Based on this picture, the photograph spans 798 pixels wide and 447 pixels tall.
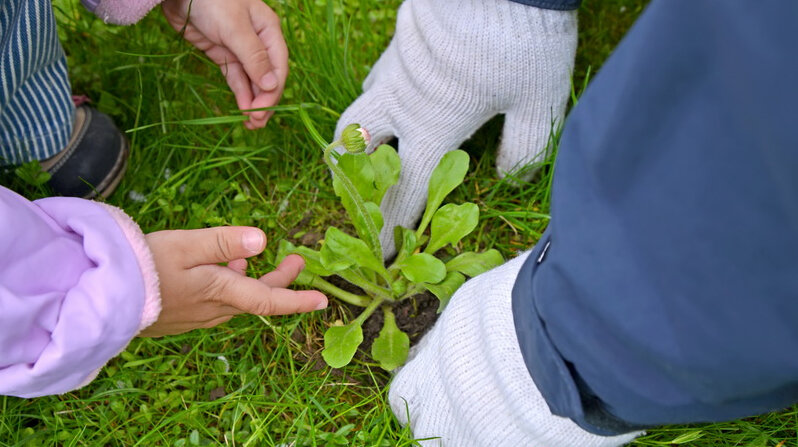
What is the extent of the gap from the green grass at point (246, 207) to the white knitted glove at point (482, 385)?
11 cm

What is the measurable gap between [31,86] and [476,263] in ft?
3.37

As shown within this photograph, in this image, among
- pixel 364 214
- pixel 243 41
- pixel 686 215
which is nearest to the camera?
pixel 686 215

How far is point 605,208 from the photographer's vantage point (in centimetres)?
72

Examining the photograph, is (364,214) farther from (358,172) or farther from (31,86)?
(31,86)

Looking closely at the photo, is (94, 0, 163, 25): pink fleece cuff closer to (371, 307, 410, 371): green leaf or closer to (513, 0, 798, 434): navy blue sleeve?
(371, 307, 410, 371): green leaf

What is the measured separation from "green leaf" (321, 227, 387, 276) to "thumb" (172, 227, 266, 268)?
5.1 inches

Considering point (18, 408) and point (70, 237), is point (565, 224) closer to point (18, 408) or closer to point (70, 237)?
point (70, 237)

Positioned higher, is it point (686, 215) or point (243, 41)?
point (686, 215)

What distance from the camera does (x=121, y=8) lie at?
4.91 ft

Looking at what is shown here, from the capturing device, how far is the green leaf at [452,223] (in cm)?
135

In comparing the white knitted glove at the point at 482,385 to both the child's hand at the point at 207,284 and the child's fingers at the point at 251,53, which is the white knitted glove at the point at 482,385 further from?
the child's fingers at the point at 251,53

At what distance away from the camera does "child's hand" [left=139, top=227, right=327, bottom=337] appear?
113 cm

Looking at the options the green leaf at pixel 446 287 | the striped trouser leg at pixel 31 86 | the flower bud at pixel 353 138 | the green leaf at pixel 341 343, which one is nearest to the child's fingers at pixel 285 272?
the green leaf at pixel 341 343

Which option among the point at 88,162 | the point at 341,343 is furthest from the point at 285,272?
the point at 88,162
